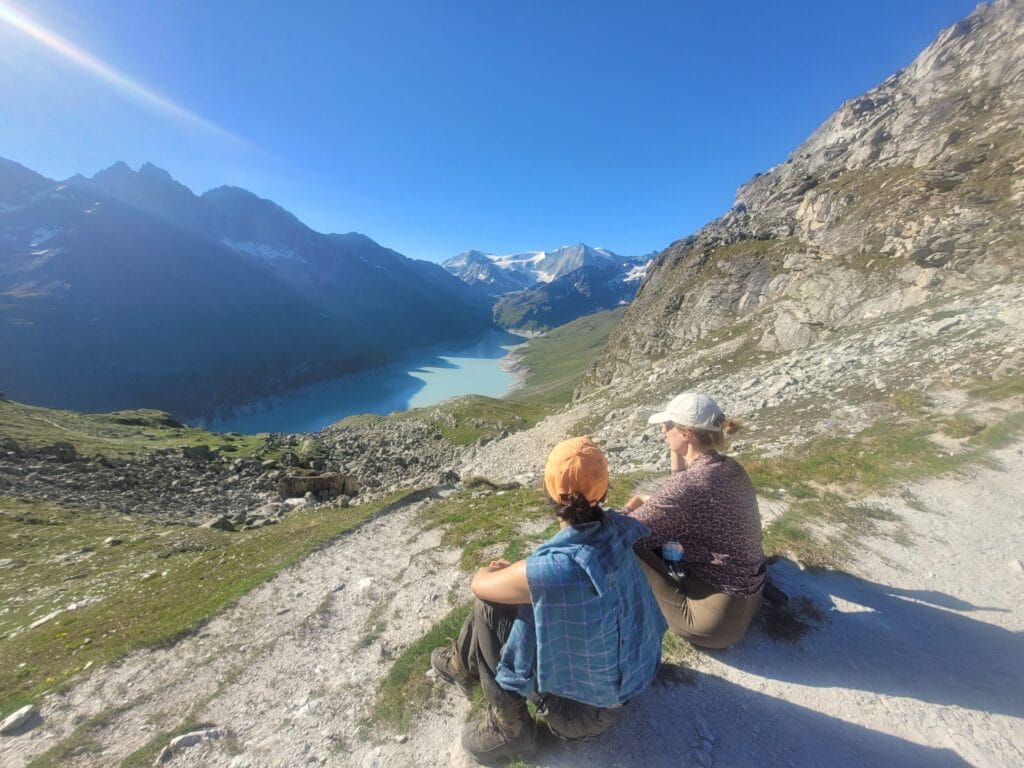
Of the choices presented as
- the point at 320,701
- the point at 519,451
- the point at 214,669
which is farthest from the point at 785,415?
the point at 519,451

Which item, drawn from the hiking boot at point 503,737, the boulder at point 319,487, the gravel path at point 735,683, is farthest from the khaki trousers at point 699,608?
the boulder at point 319,487

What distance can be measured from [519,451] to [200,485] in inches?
1152

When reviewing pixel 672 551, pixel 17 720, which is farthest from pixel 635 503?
pixel 17 720

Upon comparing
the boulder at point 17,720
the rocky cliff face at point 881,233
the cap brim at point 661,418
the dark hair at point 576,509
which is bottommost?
the boulder at point 17,720

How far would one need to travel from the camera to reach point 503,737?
4926 millimetres

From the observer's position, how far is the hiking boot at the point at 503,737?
16.0ft

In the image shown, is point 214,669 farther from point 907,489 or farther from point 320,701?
point 907,489

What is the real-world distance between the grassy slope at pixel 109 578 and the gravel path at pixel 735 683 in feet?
4.20

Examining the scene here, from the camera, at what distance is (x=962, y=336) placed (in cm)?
2178

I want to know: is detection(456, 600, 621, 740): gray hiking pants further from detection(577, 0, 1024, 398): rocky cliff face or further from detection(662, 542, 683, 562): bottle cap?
detection(577, 0, 1024, 398): rocky cliff face

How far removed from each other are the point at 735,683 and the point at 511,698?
351 cm

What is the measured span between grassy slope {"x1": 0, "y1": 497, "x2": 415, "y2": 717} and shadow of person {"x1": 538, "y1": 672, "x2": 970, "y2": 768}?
1000 centimetres

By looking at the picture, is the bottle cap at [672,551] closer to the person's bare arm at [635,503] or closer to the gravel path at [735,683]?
the person's bare arm at [635,503]

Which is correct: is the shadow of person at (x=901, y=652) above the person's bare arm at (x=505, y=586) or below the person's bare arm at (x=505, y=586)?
below
